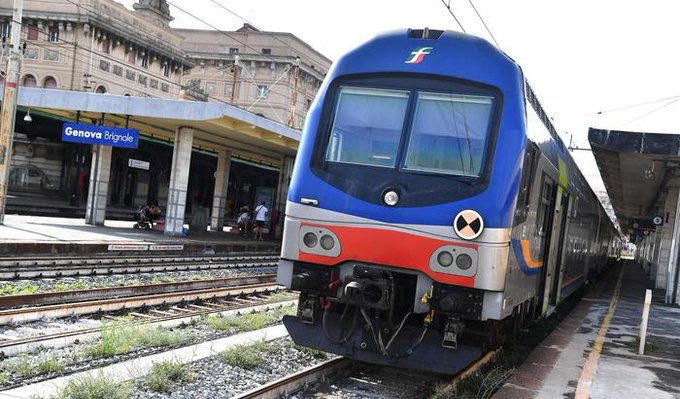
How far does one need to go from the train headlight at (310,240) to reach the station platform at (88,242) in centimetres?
1104

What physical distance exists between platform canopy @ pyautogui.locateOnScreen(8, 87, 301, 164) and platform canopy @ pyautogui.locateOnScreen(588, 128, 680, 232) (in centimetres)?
1180

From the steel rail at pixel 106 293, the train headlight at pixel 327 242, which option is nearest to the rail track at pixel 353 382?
the train headlight at pixel 327 242

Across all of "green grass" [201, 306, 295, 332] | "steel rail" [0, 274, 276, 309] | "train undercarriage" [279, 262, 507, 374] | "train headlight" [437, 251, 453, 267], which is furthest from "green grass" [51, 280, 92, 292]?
"train headlight" [437, 251, 453, 267]

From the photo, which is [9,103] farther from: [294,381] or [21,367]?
[294,381]

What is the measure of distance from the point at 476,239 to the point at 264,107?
5972cm

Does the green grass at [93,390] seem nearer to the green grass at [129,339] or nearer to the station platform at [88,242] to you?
the green grass at [129,339]

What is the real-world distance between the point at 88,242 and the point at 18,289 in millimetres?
7213

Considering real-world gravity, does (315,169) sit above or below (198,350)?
above

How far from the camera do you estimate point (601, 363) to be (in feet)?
29.5

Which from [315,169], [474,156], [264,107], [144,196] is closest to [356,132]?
[315,169]

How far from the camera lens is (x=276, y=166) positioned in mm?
41469

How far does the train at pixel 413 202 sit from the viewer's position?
6.49m

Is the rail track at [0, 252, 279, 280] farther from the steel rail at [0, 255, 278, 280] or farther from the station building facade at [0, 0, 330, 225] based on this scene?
the station building facade at [0, 0, 330, 225]

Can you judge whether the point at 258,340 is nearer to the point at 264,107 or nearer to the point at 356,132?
the point at 356,132
